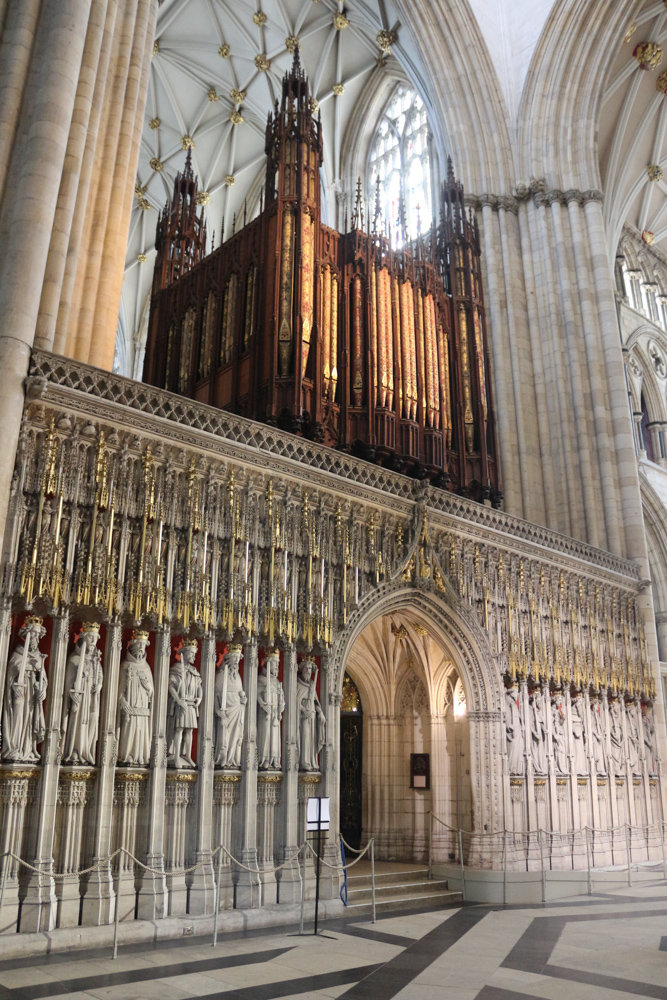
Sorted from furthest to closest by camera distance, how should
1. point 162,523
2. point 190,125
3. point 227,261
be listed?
point 190,125 < point 227,261 < point 162,523

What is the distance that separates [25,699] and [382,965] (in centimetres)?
382

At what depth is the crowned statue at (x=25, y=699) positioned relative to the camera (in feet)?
23.9

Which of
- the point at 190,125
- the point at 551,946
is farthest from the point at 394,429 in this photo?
the point at 190,125

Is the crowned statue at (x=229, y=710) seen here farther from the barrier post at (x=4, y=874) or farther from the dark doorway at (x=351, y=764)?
the dark doorway at (x=351, y=764)

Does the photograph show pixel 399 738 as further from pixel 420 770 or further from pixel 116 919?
pixel 116 919

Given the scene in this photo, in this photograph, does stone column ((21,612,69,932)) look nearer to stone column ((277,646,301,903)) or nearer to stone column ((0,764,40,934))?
stone column ((0,764,40,934))

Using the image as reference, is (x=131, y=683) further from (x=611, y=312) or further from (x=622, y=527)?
(x=611, y=312)

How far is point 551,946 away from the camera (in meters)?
7.68

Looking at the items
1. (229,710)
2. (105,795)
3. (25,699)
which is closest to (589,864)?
(229,710)

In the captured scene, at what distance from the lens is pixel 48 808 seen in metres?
7.30

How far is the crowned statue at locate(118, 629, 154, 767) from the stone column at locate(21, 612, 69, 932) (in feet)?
2.25

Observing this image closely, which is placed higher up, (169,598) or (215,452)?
(215,452)

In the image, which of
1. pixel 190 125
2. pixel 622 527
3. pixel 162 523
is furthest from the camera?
pixel 190 125

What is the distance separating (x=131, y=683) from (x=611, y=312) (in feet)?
47.5
